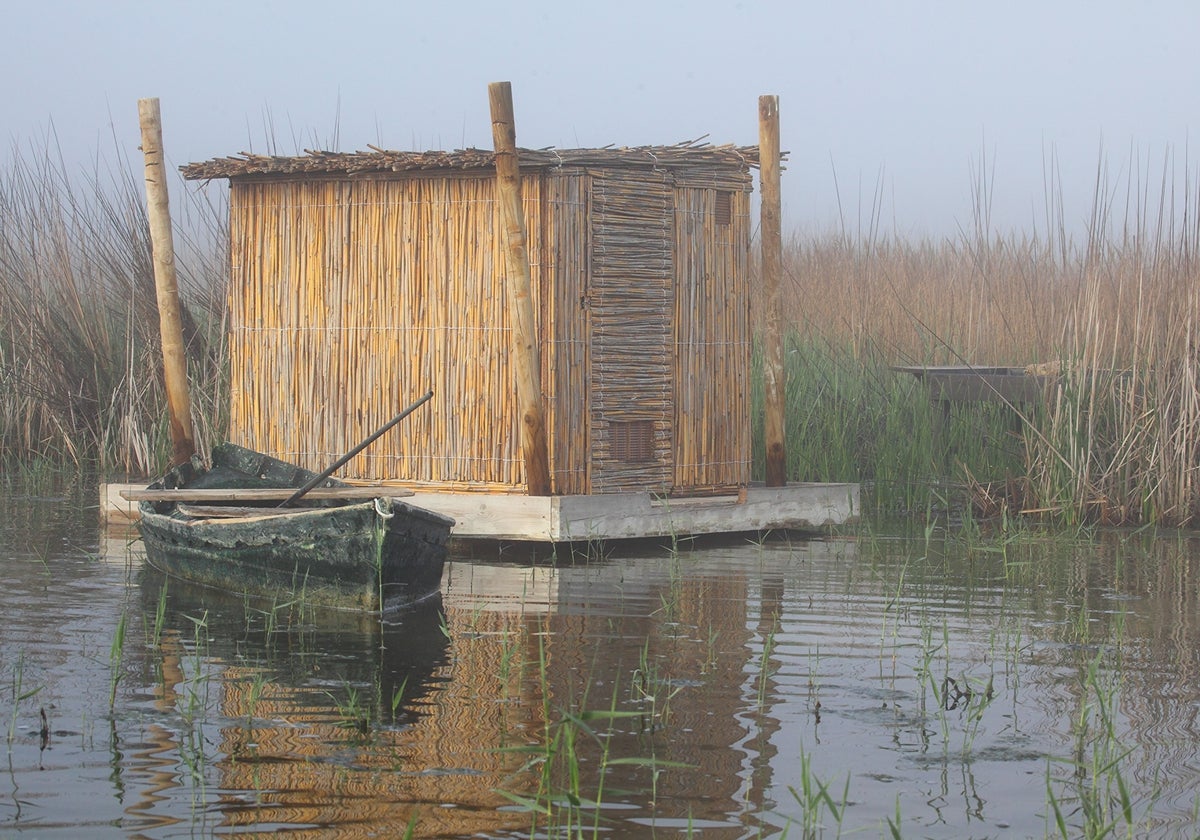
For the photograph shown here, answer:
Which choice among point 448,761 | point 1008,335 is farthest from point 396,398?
point 1008,335

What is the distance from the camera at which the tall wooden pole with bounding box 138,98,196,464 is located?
1197cm

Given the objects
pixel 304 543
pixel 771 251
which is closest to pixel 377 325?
pixel 771 251

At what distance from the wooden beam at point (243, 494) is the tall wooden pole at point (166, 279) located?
186 centimetres

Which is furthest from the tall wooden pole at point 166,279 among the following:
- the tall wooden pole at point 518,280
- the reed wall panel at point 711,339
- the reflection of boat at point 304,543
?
the reed wall panel at point 711,339

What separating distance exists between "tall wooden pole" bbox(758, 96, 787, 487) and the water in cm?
191

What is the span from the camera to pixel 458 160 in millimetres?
10695

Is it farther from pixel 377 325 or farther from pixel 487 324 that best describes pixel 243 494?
pixel 487 324

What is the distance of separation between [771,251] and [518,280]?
222 cm

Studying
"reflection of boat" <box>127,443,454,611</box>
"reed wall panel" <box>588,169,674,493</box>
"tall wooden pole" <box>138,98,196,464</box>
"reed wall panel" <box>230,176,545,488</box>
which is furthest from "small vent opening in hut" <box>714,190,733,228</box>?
"tall wooden pole" <box>138,98,196,464</box>

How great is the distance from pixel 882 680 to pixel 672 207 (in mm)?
5117

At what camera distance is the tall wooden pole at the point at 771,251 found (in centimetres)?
1152

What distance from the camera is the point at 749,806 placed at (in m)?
5.09

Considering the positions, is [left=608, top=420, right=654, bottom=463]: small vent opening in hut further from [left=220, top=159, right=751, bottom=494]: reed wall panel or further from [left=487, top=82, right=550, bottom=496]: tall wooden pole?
[left=487, top=82, right=550, bottom=496]: tall wooden pole

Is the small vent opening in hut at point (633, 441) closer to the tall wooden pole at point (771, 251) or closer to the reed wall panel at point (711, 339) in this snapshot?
the reed wall panel at point (711, 339)
